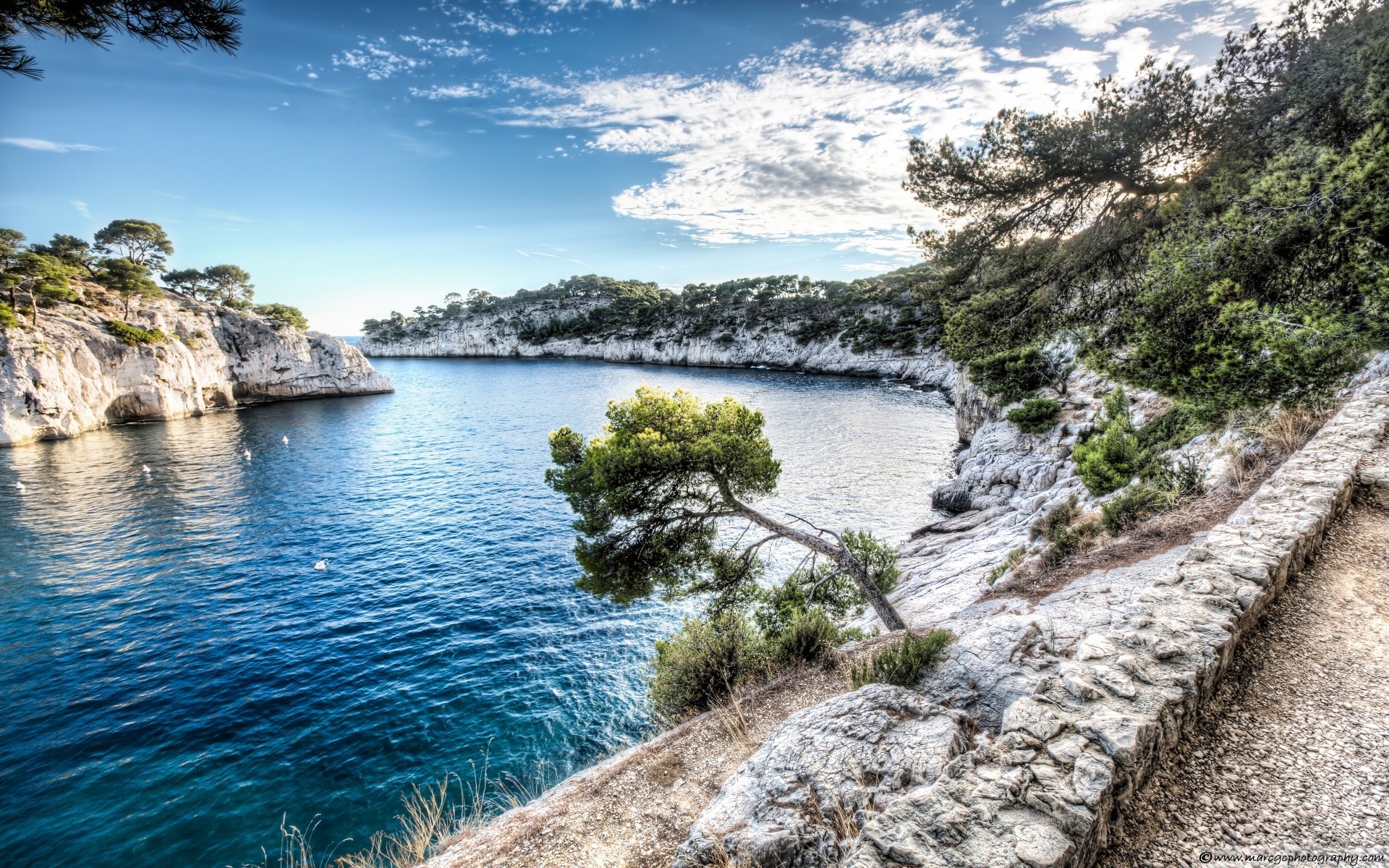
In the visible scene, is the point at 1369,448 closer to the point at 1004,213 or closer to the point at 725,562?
the point at 1004,213

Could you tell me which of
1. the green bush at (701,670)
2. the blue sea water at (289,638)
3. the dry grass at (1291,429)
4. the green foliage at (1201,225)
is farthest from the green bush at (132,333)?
the dry grass at (1291,429)

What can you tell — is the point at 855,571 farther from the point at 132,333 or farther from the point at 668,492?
the point at 132,333

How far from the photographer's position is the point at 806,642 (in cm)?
1020

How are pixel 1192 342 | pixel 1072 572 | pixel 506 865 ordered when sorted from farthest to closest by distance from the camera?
pixel 1072 572, pixel 1192 342, pixel 506 865

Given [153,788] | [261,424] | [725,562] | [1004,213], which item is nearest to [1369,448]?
[1004,213]

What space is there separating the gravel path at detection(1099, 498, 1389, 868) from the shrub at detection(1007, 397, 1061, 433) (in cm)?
2309

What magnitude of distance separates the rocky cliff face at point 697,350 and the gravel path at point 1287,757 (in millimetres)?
30690

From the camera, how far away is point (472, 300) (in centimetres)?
17038

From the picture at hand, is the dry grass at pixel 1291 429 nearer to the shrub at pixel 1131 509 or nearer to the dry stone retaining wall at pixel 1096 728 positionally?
the shrub at pixel 1131 509

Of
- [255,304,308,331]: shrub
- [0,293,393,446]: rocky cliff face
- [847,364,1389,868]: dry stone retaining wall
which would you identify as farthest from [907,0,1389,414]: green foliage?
[255,304,308,331]: shrub

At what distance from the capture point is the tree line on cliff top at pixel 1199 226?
24.0ft

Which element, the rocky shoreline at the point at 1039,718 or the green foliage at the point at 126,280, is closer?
the rocky shoreline at the point at 1039,718

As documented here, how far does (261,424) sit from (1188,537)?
68.5 meters

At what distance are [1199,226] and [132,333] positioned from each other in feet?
244
